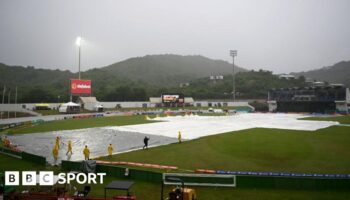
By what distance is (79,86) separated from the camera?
89.4 metres

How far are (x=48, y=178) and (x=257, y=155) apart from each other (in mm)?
18100

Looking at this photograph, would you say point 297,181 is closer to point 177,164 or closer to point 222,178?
point 222,178

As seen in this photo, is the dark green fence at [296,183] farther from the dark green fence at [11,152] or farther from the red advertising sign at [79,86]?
the red advertising sign at [79,86]

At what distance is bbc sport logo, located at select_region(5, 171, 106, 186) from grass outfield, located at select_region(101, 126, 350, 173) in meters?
6.24

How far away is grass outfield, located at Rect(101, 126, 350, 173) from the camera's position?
2208 centimetres

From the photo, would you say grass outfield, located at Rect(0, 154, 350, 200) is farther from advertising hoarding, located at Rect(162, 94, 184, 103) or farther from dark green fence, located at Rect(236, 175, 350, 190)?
advertising hoarding, located at Rect(162, 94, 184, 103)

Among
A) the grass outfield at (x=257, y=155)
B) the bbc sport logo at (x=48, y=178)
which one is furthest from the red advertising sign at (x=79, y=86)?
the bbc sport logo at (x=48, y=178)

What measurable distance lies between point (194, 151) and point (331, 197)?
1485 cm

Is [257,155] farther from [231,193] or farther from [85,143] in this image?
[85,143]

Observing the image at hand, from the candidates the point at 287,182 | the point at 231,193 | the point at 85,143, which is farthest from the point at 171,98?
the point at 231,193

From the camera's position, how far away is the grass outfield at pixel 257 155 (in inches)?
869

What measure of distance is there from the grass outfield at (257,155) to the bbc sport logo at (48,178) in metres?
6.24

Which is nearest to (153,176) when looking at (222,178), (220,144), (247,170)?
(222,178)

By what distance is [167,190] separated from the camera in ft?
54.4
